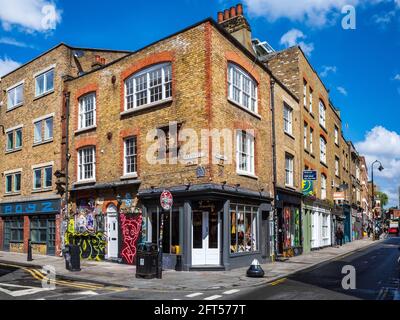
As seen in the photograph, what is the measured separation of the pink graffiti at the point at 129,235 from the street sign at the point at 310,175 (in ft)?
39.7

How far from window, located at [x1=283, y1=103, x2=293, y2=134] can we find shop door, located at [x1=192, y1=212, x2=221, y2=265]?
32.1ft

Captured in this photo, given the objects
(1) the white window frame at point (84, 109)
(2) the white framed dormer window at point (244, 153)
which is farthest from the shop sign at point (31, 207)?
(2) the white framed dormer window at point (244, 153)

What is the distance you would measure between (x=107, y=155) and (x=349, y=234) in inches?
1239

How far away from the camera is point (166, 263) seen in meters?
17.6

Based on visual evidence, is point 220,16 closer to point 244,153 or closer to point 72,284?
point 244,153

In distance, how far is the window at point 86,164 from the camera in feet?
72.4

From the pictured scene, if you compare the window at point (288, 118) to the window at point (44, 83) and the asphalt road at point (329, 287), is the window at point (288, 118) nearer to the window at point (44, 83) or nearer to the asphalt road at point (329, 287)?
the asphalt road at point (329, 287)

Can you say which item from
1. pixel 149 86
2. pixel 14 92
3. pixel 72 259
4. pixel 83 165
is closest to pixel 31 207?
pixel 83 165

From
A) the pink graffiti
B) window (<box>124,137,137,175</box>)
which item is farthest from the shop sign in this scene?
window (<box>124,137,137,175</box>)

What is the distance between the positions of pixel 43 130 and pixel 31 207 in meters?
4.81

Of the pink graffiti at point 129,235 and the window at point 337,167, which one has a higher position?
the window at point 337,167

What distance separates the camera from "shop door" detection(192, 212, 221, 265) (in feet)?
56.6
